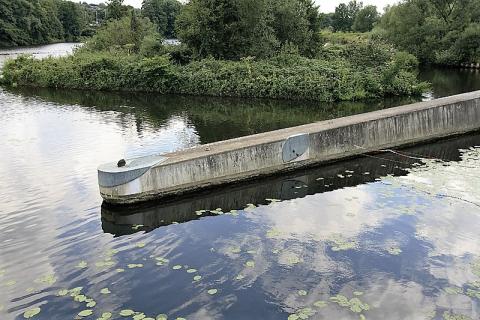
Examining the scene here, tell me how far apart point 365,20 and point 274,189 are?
97.1 meters

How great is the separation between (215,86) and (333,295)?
2804 centimetres

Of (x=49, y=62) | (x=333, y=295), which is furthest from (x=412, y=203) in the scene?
(x=49, y=62)

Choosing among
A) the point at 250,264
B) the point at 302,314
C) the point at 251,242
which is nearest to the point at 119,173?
the point at 251,242

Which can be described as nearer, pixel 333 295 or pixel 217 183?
pixel 333 295

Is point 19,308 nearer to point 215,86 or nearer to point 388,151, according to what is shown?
point 388,151

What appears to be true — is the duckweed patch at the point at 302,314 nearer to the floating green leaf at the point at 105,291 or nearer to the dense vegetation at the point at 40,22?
the floating green leaf at the point at 105,291

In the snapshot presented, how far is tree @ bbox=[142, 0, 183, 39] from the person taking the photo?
11300 centimetres

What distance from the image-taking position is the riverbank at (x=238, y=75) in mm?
34438

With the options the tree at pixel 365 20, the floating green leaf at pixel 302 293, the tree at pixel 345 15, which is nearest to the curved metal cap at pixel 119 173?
the floating green leaf at pixel 302 293

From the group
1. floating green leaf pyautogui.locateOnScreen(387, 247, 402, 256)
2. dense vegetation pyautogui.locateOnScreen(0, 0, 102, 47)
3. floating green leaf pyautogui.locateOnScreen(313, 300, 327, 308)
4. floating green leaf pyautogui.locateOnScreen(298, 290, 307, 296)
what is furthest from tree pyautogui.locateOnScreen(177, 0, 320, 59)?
dense vegetation pyautogui.locateOnScreen(0, 0, 102, 47)

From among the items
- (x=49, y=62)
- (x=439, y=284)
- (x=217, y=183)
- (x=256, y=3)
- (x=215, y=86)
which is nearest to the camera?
(x=439, y=284)

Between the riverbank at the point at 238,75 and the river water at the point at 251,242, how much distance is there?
46.4 feet

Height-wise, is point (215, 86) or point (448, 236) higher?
point (215, 86)

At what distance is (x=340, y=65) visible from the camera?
123 ft
